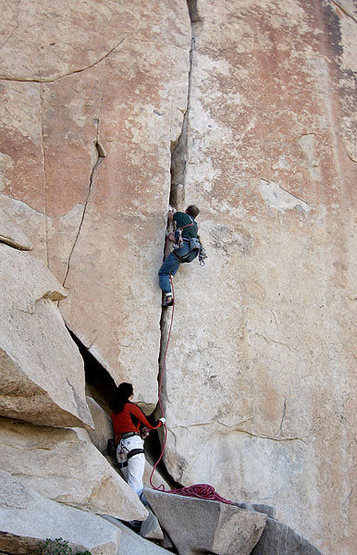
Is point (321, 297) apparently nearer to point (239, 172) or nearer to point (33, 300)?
point (239, 172)

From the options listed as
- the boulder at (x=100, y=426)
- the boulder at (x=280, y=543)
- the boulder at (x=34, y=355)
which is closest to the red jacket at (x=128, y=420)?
the boulder at (x=100, y=426)

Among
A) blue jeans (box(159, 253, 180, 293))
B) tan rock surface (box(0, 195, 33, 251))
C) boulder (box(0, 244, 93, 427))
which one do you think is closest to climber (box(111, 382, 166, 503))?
boulder (box(0, 244, 93, 427))

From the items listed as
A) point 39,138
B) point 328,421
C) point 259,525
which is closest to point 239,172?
point 39,138

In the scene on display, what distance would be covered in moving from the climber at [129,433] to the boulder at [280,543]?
81cm

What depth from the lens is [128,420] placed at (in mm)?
4980

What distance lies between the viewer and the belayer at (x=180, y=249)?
18.6ft

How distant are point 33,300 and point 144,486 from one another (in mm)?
1544

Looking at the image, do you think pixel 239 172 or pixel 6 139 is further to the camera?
pixel 239 172

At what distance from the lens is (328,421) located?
585 cm

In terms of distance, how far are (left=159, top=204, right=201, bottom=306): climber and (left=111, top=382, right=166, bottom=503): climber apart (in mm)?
966

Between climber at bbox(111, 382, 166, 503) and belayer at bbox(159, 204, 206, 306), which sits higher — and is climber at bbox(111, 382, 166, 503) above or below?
below

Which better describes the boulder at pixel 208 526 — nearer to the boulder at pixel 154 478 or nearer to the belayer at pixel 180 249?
the boulder at pixel 154 478

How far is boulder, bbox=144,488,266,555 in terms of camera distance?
418cm

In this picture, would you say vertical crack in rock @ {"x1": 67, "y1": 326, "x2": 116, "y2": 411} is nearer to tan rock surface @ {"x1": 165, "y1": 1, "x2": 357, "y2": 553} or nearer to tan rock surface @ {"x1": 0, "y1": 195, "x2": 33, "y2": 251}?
tan rock surface @ {"x1": 165, "y1": 1, "x2": 357, "y2": 553}
